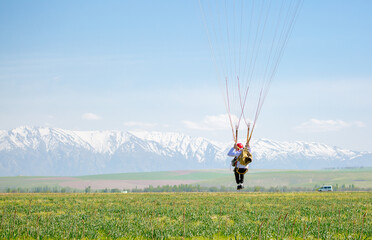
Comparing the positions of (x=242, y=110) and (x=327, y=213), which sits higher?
(x=242, y=110)

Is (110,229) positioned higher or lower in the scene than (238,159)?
lower

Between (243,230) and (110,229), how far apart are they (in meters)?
8.67

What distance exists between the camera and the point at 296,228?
97.5ft

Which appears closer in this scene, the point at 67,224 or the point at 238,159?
the point at 238,159

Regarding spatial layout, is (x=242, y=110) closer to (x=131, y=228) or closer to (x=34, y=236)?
(x=131, y=228)

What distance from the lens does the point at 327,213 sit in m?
41.0

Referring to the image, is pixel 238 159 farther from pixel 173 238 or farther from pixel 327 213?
pixel 327 213

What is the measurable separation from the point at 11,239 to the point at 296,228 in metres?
Result: 18.1

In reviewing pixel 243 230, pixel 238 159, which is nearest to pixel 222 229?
pixel 243 230

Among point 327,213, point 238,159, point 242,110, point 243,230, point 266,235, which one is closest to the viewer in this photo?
point 242,110

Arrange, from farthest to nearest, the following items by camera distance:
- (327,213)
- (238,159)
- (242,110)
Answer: (327,213), (238,159), (242,110)

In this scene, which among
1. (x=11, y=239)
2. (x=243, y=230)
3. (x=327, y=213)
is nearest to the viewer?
(x=11, y=239)

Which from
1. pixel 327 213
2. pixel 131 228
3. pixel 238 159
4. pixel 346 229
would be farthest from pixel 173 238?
pixel 327 213

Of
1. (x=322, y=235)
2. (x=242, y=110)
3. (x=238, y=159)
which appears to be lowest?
(x=322, y=235)
